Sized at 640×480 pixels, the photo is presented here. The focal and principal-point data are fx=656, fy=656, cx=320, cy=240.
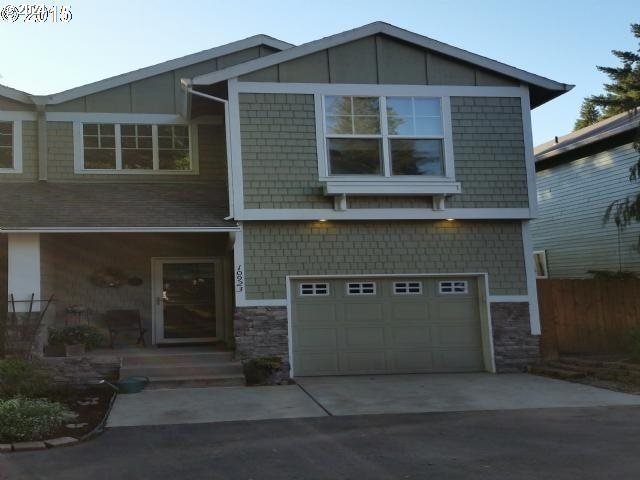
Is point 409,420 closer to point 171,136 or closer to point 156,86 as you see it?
point 171,136

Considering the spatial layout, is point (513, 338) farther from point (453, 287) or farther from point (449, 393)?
point (449, 393)

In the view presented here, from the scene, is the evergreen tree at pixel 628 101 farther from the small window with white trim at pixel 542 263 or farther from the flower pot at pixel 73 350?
the flower pot at pixel 73 350

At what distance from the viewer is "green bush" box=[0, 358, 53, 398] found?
8742mm

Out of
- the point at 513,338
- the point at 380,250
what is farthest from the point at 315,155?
the point at 513,338

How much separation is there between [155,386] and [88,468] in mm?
4504

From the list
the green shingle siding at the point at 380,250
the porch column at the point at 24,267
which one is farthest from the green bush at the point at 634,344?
the porch column at the point at 24,267

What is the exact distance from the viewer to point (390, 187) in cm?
1161

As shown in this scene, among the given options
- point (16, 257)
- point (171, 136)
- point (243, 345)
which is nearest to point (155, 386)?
point (243, 345)

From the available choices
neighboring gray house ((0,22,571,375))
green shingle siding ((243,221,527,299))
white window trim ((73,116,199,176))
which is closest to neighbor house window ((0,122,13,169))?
neighboring gray house ((0,22,571,375))

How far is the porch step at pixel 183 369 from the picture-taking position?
1077 centimetres

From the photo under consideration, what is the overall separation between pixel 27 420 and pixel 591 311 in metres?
10.6

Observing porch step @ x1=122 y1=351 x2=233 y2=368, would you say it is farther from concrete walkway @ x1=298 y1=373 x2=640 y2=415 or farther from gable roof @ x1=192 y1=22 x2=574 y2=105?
gable roof @ x1=192 y1=22 x2=574 y2=105

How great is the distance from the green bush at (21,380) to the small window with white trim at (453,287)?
22.7 feet

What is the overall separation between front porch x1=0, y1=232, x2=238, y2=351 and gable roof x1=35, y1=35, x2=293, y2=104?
9.75 feet
